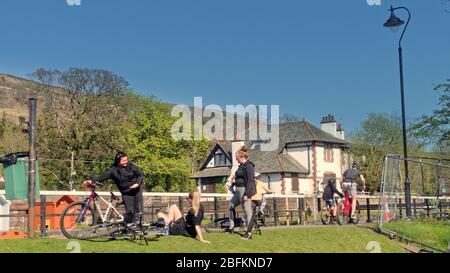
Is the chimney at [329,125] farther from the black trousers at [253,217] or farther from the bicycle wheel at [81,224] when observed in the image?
the bicycle wheel at [81,224]

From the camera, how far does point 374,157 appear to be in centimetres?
6612

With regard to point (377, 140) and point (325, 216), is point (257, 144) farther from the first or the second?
point (325, 216)

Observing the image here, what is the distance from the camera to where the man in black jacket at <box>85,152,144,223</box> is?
1196 cm

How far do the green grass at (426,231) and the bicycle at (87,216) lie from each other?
26.0 feet

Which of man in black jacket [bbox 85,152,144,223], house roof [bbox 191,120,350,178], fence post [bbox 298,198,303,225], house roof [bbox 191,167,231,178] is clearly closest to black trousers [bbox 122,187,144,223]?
man in black jacket [bbox 85,152,144,223]

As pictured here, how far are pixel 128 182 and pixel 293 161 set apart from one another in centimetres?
5757

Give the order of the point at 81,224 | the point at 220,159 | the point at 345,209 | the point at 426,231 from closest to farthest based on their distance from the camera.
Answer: the point at 81,224 → the point at 426,231 → the point at 345,209 → the point at 220,159

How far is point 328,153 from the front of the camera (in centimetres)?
6919

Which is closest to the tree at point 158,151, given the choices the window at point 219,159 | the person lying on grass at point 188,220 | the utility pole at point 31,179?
the window at point 219,159

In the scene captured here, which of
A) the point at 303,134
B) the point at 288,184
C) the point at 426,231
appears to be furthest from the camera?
the point at 303,134

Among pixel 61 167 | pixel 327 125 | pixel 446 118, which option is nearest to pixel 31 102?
pixel 446 118

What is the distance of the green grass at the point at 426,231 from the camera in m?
14.7

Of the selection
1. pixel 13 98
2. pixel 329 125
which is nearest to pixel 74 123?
pixel 329 125
